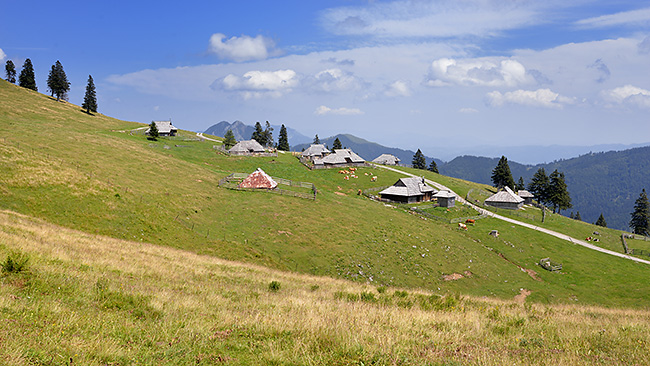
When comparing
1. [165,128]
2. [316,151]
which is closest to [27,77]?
[165,128]

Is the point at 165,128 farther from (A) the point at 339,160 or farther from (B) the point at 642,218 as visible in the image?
(B) the point at 642,218

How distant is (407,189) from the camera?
6988 cm

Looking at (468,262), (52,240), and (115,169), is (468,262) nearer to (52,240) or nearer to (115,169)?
Result: (52,240)

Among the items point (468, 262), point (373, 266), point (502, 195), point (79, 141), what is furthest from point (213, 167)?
point (502, 195)

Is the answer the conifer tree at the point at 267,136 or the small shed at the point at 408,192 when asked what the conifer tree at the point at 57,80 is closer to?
the conifer tree at the point at 267,136

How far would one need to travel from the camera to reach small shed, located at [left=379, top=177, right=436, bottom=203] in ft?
227

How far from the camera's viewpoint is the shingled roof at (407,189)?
69312 mm

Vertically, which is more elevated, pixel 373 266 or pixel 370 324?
pixel 370 324

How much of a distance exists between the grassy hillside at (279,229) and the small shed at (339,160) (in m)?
36.3

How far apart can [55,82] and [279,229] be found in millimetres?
122293

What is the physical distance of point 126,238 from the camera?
29750mm

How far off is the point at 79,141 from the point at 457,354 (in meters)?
64.1

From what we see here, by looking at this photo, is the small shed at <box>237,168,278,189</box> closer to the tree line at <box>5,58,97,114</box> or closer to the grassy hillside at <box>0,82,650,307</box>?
the grassy hillside at <box>0,82,650,307</box>

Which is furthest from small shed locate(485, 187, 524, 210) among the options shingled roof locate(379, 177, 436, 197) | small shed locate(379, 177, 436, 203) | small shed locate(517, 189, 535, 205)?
shingled roof locate(379, 177, 436, 197)
